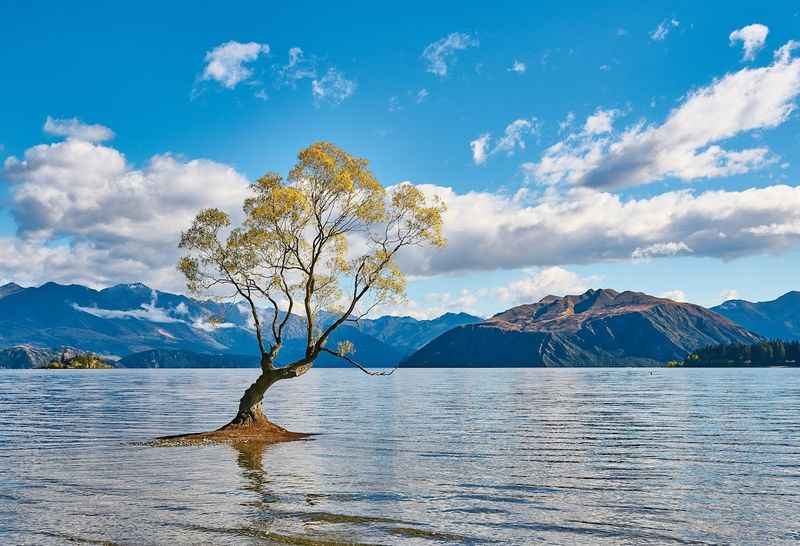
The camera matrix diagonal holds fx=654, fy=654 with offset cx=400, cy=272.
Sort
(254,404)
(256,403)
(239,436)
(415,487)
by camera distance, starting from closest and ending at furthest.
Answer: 1. (415,487)
2. (239,436)
3. (254,404)
4. (256,403)

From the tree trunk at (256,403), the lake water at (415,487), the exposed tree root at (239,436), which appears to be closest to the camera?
the lake water at (415,487)

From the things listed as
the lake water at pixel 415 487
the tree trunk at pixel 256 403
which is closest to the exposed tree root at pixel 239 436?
the tree trunk at pixel 256 403

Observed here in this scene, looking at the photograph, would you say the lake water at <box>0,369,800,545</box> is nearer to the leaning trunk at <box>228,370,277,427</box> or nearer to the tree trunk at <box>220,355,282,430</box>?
the tree trunk at <box>220,355,282,430</box>

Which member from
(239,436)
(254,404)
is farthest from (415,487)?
(254,404)

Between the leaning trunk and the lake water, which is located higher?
the leaning trunk

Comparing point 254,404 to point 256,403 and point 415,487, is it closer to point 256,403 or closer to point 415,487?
point 256,403

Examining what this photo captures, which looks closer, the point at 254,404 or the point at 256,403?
the point at 254,404

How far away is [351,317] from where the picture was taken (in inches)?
2339

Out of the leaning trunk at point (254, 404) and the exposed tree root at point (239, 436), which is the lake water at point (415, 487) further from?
the leaning trunk at point (254, 404)

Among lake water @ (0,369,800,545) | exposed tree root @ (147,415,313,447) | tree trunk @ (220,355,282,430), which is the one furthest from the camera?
tree trunk @ (220,355,282,430)

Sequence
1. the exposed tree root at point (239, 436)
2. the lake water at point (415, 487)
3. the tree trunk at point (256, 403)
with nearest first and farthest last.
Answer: the lake water at point (415, 487) < the exposed tree root at point (239, 436) < the tree trunk at point (256, 403)

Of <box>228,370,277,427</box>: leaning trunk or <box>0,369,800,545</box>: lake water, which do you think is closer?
<box>0,369,800,545</box>: lake water

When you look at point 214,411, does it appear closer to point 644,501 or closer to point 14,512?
point 14,512

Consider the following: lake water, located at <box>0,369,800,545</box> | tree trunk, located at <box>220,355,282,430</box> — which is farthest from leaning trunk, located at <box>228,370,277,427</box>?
lake water, located at <box>0,369,800,545</box>
